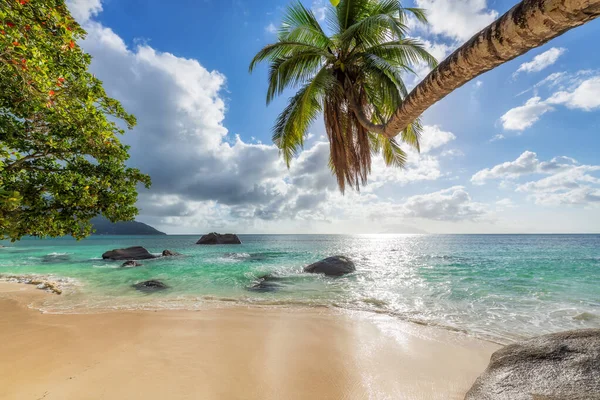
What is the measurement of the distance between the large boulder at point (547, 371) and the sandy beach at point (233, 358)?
0.53 meters

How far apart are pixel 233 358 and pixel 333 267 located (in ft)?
34.0

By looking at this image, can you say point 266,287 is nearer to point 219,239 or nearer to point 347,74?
point 347,74

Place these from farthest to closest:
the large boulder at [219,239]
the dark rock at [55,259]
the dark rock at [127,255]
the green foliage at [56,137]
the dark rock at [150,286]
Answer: the large boulder at [219,239], the dark rock at [127,255], the dark rock at [55,259], the dark rock at [150,286], the green foliage at [56,137]

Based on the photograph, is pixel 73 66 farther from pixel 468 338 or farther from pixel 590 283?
pixel 590 283

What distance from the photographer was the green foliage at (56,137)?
3.17 meters

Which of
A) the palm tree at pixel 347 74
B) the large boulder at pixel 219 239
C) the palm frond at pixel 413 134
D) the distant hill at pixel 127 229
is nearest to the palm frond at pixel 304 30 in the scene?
the palm tree at pixel 347 74

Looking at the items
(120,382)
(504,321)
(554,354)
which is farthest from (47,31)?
(504,321)

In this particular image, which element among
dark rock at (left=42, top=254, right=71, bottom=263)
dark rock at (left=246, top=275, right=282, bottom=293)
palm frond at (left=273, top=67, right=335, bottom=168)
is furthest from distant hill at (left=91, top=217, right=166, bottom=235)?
palm frond at (left=273, top=67, right=335, bottom=168)

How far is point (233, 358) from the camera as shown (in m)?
4.10

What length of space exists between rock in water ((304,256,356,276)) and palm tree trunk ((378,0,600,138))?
1204cm

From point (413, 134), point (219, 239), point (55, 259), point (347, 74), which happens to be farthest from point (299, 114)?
point (219, 239)

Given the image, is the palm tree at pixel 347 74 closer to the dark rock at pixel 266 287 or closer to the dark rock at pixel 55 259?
the dark rock at pixel 266 287

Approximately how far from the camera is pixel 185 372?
11.9 feet

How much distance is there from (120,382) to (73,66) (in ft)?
14.4
